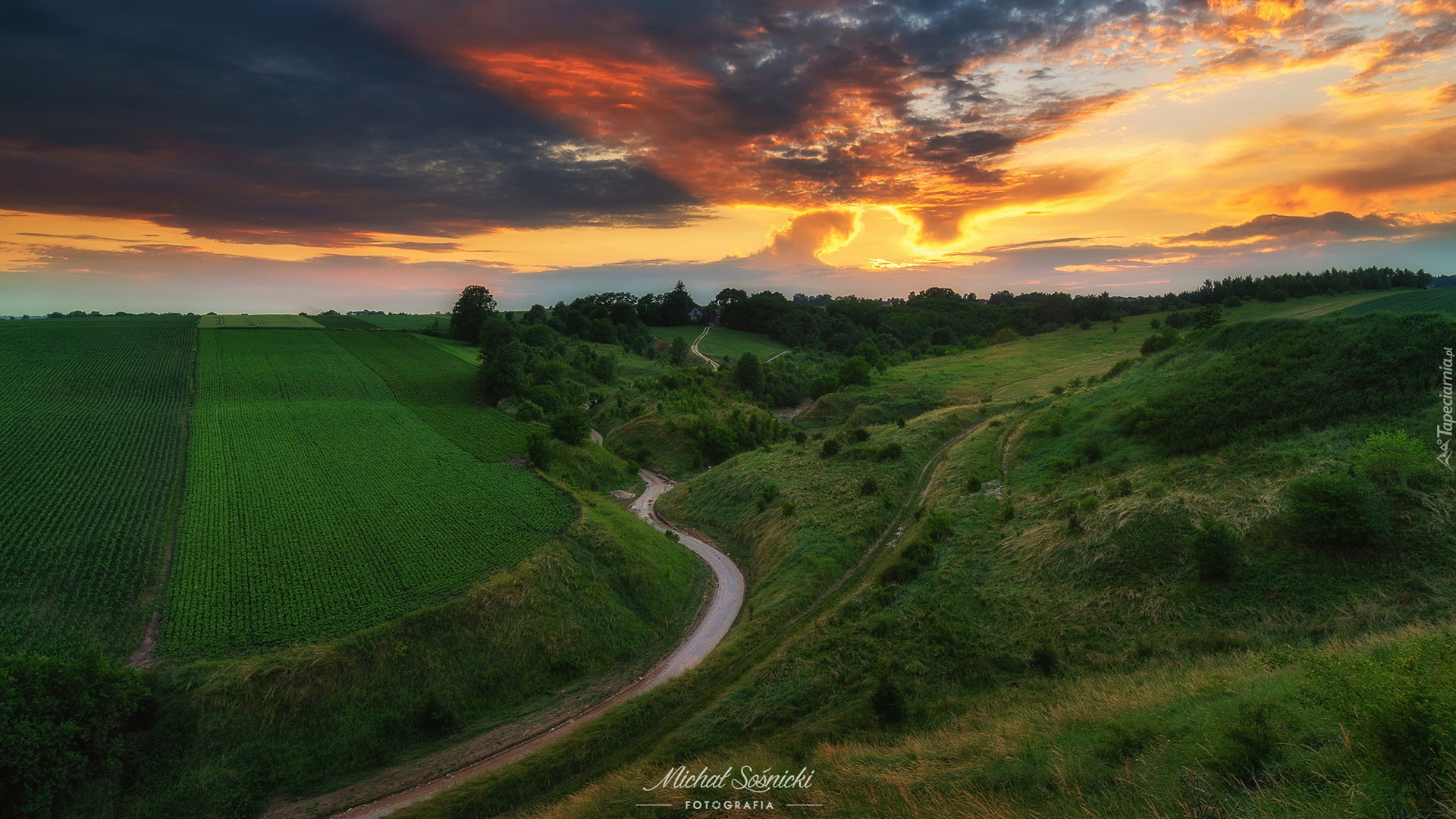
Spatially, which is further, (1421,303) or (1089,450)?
(1421,303)

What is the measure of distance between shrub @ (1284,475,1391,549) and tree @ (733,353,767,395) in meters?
89.9

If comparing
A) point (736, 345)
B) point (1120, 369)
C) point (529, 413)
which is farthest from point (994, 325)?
point (529, 413)

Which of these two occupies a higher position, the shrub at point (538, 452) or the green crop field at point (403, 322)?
the green crop field at point (403, 322)

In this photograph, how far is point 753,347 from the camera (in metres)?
179

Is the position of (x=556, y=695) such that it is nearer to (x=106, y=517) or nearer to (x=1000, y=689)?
(x=1000, y=689)

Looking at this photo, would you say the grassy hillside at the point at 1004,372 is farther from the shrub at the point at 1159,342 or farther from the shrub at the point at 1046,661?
the shrub at the point at 1046,661

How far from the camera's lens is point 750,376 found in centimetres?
11456

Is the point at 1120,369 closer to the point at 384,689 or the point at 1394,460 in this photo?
the point at 1394,460

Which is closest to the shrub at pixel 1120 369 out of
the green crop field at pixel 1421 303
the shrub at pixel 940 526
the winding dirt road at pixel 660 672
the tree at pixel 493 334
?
the green crop field at pixel 1421 303

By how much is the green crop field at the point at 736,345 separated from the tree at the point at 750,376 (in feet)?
134

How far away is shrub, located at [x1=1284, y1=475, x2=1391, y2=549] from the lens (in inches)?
967

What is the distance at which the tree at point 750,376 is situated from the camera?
114 meters

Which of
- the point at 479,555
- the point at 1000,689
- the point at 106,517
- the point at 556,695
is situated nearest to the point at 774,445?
the point at 479,555

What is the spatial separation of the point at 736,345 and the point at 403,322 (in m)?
91.9
